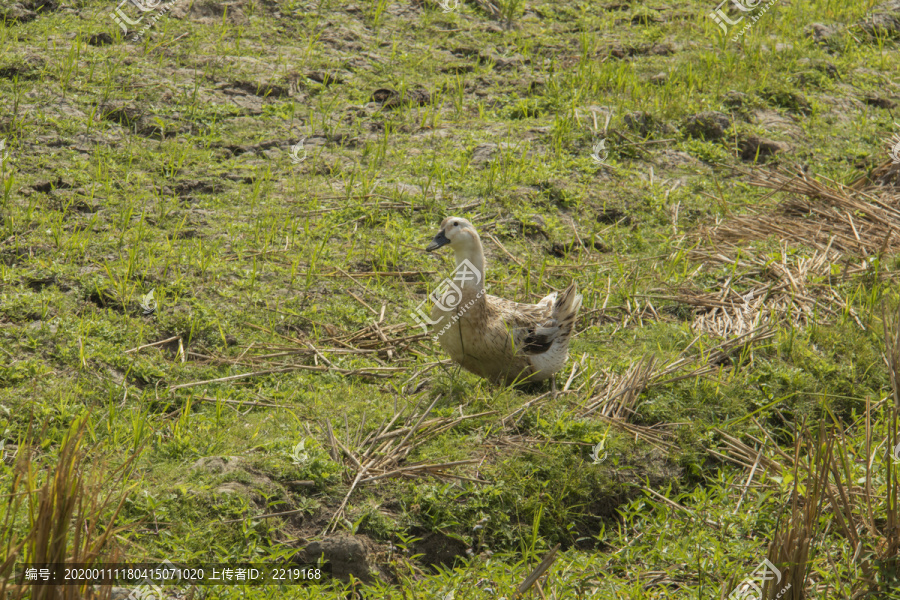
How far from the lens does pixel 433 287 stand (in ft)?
20.0

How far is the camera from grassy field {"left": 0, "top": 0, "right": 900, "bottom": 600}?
364 cm

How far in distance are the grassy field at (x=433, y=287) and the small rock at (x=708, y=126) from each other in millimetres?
26

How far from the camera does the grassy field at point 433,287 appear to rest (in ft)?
11.9

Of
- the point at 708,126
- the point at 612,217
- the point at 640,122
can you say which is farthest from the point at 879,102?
the point at 612,217

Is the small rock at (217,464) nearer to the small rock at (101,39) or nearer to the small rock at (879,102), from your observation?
the small rock at (101,39)

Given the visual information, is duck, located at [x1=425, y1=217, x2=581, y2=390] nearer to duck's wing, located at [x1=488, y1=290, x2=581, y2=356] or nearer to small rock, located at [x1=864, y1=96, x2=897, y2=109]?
duck's wing, located at [x1=488, y1=290, x2=581, y2=356]

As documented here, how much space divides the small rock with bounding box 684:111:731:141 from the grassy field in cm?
3

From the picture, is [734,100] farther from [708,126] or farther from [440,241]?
[440,241]

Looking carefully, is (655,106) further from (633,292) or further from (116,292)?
(116,292)

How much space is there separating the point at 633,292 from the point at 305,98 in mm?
4197

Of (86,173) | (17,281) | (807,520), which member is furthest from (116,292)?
(807,520)

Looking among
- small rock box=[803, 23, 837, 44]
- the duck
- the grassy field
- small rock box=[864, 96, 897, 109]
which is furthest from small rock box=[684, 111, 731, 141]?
the duck

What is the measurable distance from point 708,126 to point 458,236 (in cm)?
461

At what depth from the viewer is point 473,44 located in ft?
31.8
